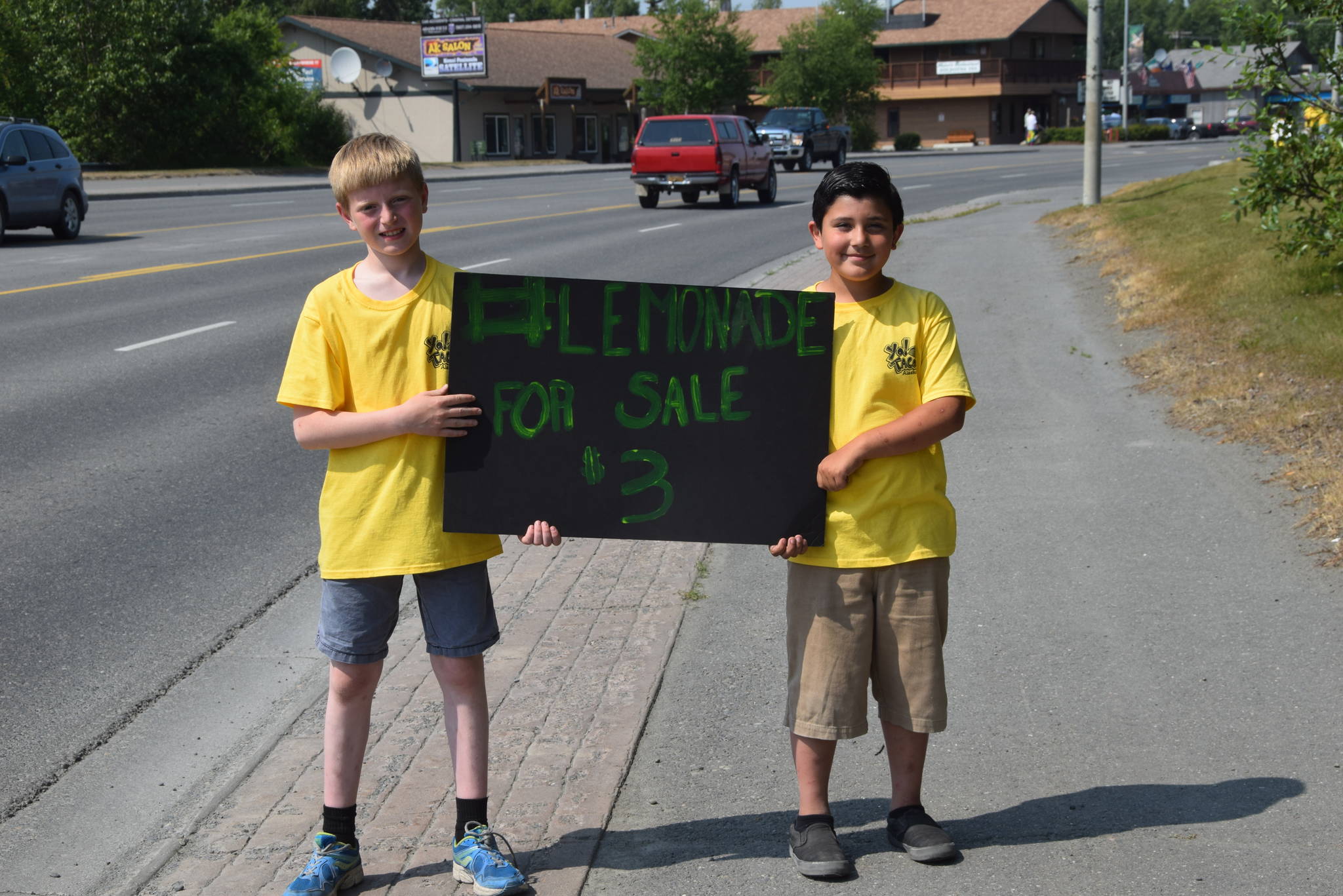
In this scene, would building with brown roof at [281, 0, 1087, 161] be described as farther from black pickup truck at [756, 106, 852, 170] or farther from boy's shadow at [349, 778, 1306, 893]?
boy's shadow at [349, 778, 1306, 893]

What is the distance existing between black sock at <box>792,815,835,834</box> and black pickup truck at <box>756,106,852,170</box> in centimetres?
4480

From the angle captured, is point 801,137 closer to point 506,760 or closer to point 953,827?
point 506,760

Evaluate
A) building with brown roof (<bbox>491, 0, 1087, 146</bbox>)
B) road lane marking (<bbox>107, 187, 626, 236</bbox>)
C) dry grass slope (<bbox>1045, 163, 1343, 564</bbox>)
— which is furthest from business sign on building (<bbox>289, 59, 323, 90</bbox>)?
dry grass slope (<bbox>1045, 163, 1343, 564</bbox>)

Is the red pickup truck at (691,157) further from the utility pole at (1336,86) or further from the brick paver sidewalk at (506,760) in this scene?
the brick paver sidewalk at (506,760)

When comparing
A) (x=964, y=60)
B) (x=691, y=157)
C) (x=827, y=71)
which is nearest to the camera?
(x=691, y=157)

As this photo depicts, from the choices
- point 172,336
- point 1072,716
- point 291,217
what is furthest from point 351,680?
point 291,217

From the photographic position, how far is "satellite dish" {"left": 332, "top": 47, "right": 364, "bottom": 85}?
5994 cm

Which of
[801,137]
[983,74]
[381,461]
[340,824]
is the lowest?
[340,824]

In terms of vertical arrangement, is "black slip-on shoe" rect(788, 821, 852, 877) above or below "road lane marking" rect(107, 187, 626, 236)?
below

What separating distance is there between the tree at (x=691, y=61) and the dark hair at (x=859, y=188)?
66.4 metres

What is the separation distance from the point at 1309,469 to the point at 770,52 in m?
92.4

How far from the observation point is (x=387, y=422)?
3193 mm

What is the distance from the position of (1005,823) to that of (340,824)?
5.48 feet

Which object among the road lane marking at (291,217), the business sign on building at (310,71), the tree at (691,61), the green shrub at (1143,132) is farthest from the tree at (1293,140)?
the green shrub at (1143,132)
